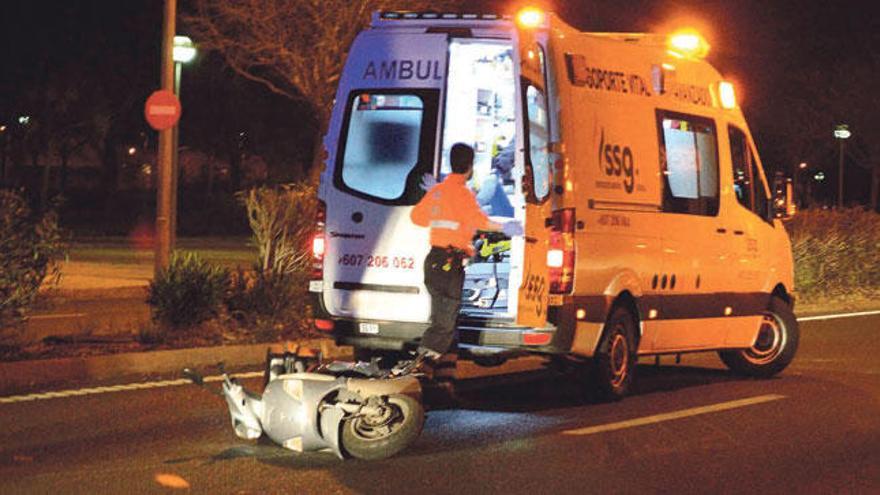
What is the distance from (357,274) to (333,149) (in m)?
0.95

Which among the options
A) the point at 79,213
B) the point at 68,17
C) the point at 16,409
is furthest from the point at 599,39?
the point at 79,213

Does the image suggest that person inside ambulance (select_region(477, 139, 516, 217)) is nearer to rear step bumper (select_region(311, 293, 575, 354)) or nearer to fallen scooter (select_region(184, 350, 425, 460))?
rear step bumper (select_region(311, 293, 575, 354))

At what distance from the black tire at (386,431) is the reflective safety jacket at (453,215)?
4.35 ft

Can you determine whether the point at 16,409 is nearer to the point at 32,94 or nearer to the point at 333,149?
the point at 333,149

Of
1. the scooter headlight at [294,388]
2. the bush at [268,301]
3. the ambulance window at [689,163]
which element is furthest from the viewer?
the bush at [268,301]

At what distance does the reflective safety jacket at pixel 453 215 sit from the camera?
9.38 meters

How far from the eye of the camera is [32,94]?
4644 cm

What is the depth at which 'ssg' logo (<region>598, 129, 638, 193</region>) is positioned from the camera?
10.4 m

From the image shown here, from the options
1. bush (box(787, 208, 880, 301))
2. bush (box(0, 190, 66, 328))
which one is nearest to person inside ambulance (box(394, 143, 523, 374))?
bush (box(0, 190, 66, 328))

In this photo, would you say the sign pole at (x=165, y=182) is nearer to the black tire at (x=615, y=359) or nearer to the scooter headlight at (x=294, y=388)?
the black tire at (x=615, y=359)

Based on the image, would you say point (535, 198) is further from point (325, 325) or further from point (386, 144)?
point (325, 325)

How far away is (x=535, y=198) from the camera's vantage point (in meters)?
9.75

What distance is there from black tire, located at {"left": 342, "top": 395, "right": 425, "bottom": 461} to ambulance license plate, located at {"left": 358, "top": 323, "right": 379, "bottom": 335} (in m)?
1.74

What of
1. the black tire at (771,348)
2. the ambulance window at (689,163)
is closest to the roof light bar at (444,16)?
the ambulance window at (689,163)
